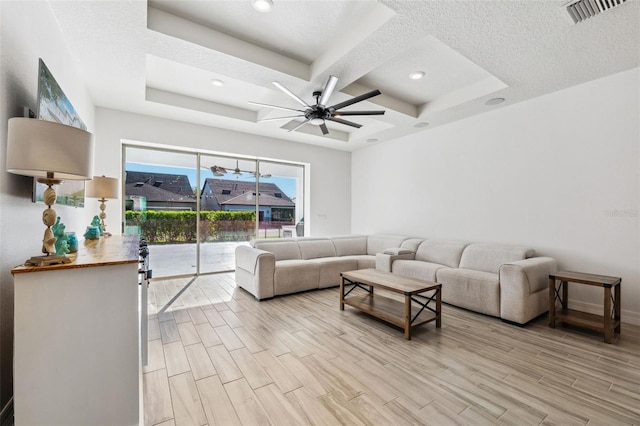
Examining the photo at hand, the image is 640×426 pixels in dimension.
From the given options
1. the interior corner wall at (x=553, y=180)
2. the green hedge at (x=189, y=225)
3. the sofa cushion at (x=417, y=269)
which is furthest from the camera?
the green hedge at (x=189, y=225)

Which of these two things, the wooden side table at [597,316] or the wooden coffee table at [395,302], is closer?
the wooden side table at [597,316]

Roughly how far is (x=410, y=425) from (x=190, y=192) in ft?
16.3

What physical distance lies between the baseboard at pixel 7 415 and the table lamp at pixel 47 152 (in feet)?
Result: 2.78

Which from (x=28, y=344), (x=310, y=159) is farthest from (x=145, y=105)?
(x=28, y=344)

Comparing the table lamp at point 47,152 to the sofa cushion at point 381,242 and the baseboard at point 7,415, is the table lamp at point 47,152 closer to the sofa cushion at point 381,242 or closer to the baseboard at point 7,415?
the baseboard at point 7,415

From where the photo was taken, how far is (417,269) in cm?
409

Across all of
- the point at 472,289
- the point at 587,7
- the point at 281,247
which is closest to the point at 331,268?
the point at 281,247

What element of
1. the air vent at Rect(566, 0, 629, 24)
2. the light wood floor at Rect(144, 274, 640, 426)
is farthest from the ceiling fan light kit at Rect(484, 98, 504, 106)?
the light wood floor at Rect(144, 274, 640, 426)

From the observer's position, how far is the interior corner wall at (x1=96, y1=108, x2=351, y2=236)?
427 cm

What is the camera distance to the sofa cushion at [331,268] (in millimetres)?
4391

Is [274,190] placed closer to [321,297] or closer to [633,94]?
[321,297]

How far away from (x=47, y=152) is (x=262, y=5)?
1.98 m

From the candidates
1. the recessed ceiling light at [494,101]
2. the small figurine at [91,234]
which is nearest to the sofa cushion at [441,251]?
the recessed ceiling light at [494,101]

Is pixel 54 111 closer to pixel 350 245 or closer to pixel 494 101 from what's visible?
pixel 350 245
